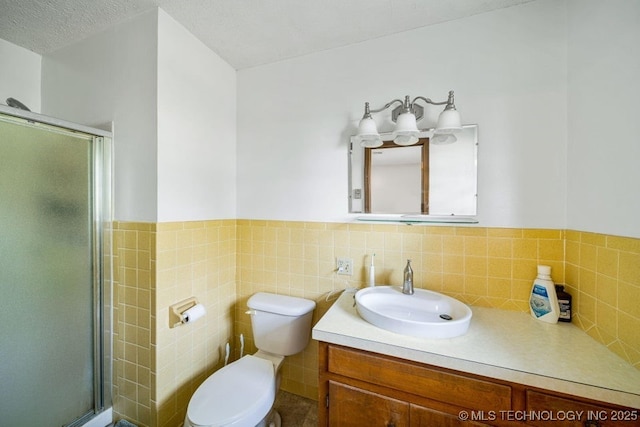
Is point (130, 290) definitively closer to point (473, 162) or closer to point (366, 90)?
point (366, 90)

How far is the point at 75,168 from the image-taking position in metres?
1.25

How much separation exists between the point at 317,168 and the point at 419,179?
631 millimetres

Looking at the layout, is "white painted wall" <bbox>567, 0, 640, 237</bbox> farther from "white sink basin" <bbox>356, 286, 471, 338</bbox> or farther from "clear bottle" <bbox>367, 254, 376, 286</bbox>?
"clear bottle" <bbox>367, 254, 376, 286</bbox>

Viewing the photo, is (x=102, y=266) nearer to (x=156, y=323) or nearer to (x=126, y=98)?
(x=156, y=323)

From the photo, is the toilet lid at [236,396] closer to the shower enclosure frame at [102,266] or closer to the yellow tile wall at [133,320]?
the yellow tile wall at [133,320]

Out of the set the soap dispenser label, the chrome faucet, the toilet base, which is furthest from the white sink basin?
the toilet base

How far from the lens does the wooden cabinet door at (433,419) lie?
2.67 feet

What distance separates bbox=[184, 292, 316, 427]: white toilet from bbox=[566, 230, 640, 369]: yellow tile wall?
1.28m

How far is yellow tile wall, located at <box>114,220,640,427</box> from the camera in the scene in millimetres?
992

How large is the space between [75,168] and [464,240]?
212 cm

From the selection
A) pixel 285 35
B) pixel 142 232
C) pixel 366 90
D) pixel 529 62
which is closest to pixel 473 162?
pixel 529 62

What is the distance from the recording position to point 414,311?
1213 mm

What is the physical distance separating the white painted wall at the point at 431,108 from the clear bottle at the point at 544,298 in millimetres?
246

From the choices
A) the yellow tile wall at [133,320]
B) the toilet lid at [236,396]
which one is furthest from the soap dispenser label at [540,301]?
the yellow tile wall at [133,320]
